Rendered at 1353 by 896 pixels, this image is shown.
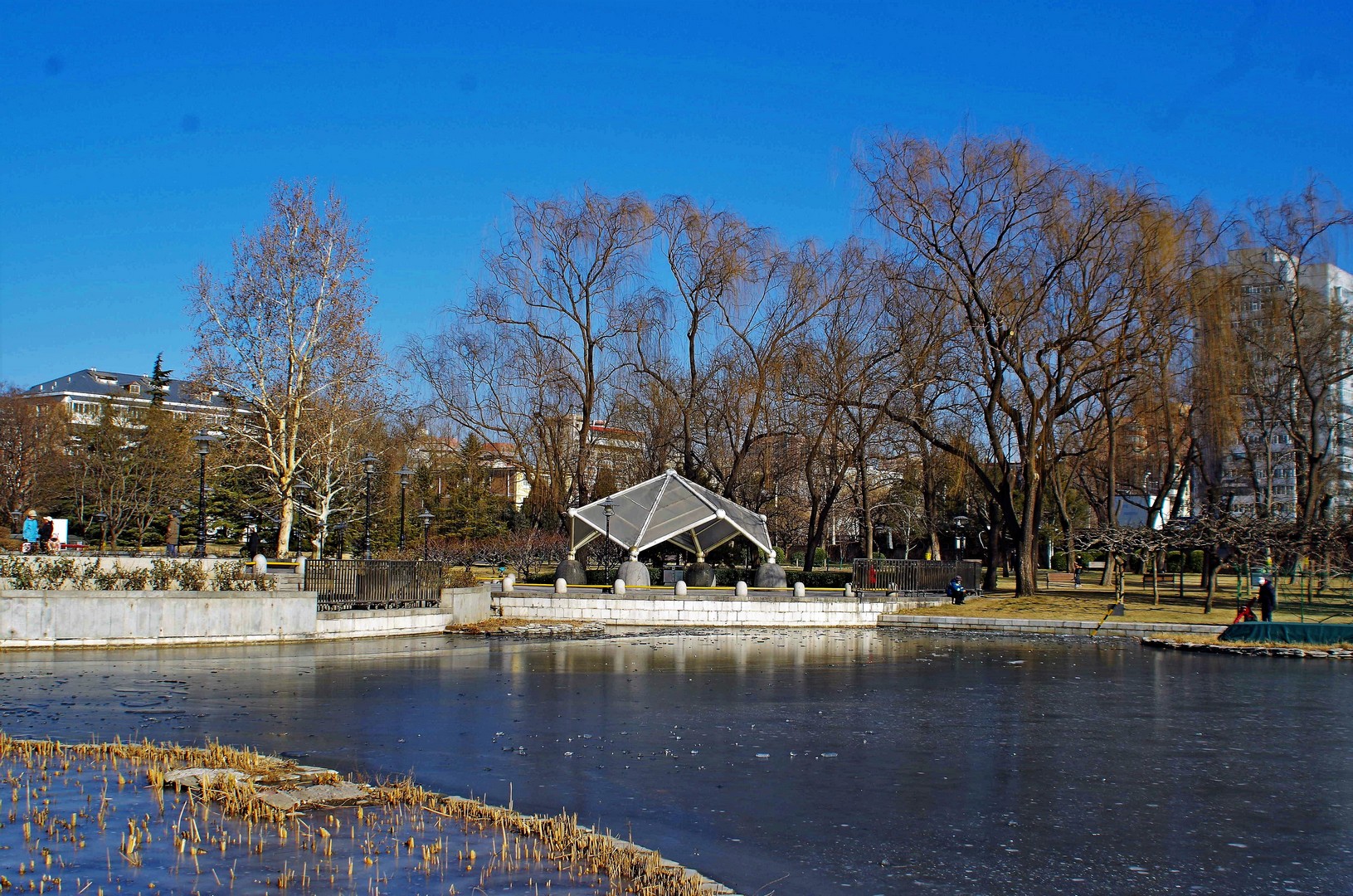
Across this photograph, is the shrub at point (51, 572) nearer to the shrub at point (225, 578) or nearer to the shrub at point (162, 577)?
the shrub at point (162, 577)

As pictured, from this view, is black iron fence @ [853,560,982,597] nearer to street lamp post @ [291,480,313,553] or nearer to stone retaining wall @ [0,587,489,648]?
stone retaining wall @ [0,587,489,648]

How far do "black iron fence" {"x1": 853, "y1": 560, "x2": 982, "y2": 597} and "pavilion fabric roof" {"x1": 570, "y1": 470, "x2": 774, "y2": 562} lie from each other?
3716 mm

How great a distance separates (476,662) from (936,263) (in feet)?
72.1

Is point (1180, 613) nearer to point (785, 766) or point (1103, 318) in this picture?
point (1103, 318)

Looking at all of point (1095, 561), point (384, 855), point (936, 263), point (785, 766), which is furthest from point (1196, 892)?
point (1095, 561)

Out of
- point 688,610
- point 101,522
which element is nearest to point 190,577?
point 688,610

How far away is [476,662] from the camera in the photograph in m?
20.5

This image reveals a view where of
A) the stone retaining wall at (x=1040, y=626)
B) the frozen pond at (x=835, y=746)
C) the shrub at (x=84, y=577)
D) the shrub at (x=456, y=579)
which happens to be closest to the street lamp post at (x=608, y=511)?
the shrub at (x=456, y=579)

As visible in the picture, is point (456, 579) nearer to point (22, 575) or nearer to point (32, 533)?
point (22, 575)

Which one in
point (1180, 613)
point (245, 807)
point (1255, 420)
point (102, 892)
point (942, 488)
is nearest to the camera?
point (102, 892)

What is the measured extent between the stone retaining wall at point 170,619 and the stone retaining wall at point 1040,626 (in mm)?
15393

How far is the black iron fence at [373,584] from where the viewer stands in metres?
25.6

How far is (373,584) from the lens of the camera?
26500 mm

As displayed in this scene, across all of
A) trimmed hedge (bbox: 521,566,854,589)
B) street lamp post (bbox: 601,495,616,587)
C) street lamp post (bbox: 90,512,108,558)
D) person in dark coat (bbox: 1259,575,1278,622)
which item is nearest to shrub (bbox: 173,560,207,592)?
street lamp post (bbox: 601,495,616,587)
